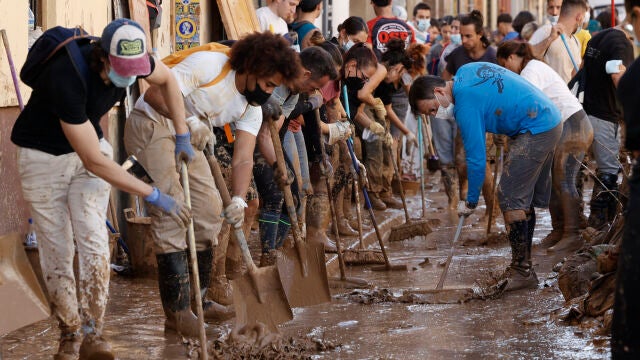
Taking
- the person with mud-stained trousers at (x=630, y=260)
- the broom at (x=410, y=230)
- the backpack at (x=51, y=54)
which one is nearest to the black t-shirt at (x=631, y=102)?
the person with mud-stained trousers at (x=630, y=260)

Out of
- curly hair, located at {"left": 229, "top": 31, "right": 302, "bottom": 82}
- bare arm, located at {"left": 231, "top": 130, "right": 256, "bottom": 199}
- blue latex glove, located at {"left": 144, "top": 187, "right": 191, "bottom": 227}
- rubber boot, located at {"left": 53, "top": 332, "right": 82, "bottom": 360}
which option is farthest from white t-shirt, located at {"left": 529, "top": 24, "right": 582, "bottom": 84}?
rubber boot, located at {"left": 53, "top": 332, "right": 82, "bottom": 360}

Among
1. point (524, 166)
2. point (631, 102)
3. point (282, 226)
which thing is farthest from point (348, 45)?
point (631, 102)

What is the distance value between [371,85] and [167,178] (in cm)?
499

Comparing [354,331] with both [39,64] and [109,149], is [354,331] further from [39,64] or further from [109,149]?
[39,64]

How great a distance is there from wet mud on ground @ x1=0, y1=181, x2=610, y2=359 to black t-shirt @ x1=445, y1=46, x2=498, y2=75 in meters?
3.87

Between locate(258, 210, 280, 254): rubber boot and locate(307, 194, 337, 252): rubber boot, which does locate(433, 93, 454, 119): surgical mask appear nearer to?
locate(258, 210, 280, 254): rubber boot

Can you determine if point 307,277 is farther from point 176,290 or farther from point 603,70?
point 603,70

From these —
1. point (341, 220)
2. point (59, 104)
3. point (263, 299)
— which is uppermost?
point (59, 104)

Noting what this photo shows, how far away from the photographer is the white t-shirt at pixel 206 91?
5934mm

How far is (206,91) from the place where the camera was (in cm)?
602

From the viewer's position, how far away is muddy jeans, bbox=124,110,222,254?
5840 mm

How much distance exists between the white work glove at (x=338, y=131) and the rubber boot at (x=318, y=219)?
624 mm

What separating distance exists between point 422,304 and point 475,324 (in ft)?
2.41

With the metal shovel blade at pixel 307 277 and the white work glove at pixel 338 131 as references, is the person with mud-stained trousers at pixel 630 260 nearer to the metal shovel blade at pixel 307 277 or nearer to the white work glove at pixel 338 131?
the metal shovel blade at pixel 307 277
